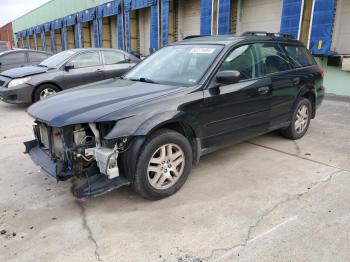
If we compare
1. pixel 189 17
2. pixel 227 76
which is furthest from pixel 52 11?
pixel 227 76

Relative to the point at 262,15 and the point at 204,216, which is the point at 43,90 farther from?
the point at 262,15

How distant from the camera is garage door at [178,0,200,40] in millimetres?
14488

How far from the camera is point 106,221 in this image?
296 cm

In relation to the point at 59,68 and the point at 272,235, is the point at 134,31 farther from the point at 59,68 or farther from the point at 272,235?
the point at 272,235

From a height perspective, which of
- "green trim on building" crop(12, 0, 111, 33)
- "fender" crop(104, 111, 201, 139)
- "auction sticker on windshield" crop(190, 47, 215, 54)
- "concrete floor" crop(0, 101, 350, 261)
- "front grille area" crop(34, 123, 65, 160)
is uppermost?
"green trim on building" crop(12, 0, 111, 33)

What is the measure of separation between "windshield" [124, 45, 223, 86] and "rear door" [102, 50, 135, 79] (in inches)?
159

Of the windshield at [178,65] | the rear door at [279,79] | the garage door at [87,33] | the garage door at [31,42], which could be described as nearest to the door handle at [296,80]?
the rear door at [279,79]

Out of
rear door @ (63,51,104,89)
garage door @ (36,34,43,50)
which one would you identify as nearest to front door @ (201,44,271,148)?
rear door @ (63,51,104,89)

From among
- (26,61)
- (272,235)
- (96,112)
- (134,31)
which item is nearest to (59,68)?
(26,61)

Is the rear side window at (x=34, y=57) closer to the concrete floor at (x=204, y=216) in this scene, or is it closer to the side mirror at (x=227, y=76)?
the concrete floor at (x=204, y=216)

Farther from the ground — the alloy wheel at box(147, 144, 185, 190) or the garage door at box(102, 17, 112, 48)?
the garage door at box(102, 17, 112, 48)

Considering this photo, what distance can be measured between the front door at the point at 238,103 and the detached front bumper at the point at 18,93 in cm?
563

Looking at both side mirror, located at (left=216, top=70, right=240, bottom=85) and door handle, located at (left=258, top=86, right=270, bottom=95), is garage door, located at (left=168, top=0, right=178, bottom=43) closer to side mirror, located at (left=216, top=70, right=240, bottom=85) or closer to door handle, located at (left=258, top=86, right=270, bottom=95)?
door handle, located at (left=258, top=86, right=270, bottom=95)

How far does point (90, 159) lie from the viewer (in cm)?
301
